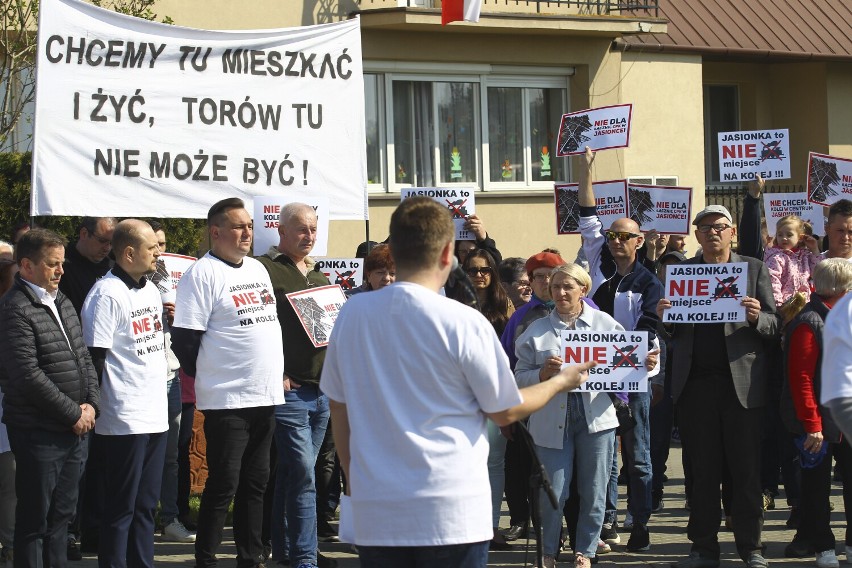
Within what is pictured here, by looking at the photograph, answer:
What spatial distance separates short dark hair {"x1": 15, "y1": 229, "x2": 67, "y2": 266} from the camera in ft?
21.8

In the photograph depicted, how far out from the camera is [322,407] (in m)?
7.70

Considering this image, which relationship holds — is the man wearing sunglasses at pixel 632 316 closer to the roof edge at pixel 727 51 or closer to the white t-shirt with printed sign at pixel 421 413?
the white t-shirt with printed sign at pixel 421 413

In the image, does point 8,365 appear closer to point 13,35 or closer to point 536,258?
point 536,258

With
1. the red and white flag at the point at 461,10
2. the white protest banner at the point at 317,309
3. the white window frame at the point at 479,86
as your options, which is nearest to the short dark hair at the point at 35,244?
the white protest banner at the point at 317,309

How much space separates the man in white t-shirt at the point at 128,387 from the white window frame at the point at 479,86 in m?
11.8

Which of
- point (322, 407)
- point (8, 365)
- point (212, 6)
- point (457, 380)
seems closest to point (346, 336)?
point (457, 380)

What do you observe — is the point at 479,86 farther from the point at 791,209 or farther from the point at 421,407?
the point at 421,407

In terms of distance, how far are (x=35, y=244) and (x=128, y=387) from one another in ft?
2.96

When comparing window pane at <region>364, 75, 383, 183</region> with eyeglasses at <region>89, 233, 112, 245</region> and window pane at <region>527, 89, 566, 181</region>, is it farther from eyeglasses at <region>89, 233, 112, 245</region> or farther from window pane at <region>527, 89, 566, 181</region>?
eyeglasses at <region>89, 233, 112, 245</region>

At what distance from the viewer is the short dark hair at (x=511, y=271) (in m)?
9.45

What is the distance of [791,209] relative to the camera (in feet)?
40.4

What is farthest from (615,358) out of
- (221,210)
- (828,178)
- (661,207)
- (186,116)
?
(828,178)

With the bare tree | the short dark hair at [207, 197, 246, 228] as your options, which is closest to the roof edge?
the bare tree

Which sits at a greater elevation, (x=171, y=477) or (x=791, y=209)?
(x=791, y=209)
